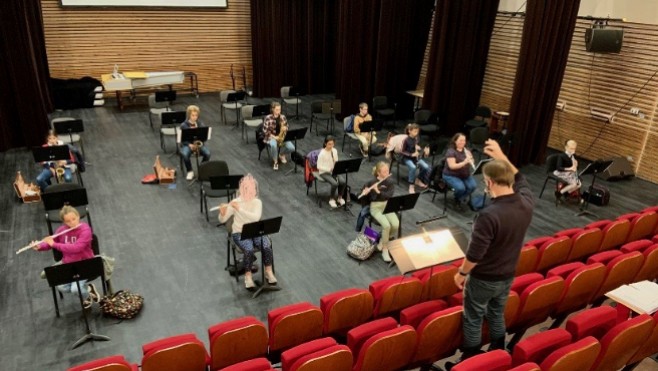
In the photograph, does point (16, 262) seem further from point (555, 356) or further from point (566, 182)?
point (566, 182)

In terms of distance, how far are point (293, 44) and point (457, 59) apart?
6.04 meters

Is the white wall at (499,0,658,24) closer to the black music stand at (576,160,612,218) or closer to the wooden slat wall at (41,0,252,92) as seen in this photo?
the black music stand at (576,160,612,218)

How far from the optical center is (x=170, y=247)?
702cm

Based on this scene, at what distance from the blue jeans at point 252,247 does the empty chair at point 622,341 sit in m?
3.69

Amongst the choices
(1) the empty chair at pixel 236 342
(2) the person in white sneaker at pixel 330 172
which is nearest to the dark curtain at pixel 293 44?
(2) the person in white sneaker at pixel 330 172

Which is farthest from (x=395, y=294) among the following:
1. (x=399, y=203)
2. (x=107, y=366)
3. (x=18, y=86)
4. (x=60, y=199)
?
(x=18, y=86)

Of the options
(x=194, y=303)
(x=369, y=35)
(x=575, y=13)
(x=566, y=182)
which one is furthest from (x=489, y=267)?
(x=369, y=35)

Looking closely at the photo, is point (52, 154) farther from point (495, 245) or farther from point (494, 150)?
point (495, 245)

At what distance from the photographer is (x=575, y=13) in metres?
10.1

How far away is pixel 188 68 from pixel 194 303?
11.6 m

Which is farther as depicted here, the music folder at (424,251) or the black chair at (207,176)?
the black chair at (207,176)

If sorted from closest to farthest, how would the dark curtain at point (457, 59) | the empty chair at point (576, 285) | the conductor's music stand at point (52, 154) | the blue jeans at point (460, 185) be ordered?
the empty chair at point (576, 285) < the conductor's music stand at point (52, 154) < the blue jeans at point (460, 185) < the dark curtain at point (457, 59)

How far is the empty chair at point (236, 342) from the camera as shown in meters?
3.92

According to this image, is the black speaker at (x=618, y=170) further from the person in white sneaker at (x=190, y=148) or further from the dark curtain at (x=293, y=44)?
the dark curtain at (x=293, y=44)
